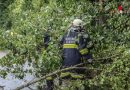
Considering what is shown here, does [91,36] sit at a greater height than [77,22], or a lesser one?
lesser

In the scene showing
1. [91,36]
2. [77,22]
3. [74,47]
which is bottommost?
[74,47]

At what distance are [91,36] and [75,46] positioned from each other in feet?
1.21

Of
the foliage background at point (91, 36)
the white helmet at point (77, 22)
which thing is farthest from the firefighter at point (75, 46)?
the foliage background at point (91, 36)

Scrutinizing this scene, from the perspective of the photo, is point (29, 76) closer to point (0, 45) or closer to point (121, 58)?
point (0, 45)

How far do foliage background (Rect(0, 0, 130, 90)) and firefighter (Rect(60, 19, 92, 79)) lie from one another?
0.15 meters

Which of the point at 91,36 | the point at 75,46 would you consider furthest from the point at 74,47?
the point at 91,36

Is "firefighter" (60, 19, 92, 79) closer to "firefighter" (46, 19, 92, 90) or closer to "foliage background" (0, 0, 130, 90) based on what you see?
"firefighter" (46, 19, 92, 90)

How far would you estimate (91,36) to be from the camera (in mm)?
7250

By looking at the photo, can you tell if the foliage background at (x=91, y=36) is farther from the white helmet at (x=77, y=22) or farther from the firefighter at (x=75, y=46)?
the white helmet at (x=77, y=22)

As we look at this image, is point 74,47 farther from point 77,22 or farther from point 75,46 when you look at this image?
point 77,22

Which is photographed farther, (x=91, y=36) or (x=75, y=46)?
(x=91, y=36)

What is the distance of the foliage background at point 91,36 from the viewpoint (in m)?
6.52

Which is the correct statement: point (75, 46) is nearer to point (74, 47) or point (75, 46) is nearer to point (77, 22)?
point (74, 47)

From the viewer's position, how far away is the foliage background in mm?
6516
